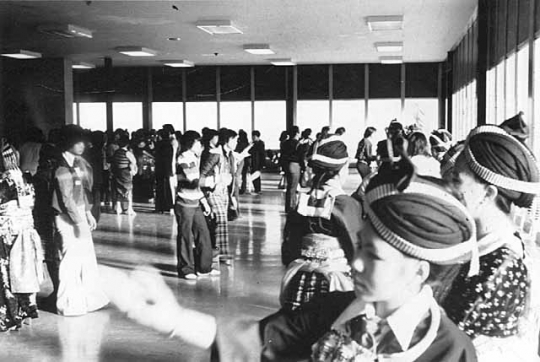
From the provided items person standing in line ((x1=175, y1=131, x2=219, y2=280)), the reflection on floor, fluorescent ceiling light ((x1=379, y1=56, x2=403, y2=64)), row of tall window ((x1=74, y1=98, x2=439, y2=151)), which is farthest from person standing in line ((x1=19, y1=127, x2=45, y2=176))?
row of tall window ((x1=74, y1=98, x2=439, y2=151))

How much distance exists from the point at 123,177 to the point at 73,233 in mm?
5796

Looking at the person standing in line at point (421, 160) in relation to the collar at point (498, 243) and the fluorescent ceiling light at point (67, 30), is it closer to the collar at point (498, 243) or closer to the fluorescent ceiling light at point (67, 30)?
the collar at point (498, 243)

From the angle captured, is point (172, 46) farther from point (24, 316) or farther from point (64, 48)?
point (24, 316)

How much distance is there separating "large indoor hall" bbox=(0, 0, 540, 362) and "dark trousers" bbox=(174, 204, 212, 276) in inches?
0.7

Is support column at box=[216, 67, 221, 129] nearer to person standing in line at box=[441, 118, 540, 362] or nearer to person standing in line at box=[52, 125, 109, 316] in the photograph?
person standing in line at box=[52, 125, 109, 316]

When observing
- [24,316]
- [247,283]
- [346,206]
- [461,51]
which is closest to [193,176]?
[247,283]

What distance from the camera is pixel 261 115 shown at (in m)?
20.3

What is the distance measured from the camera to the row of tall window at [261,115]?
19.5 m

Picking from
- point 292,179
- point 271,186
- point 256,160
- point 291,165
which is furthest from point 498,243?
point 271,186

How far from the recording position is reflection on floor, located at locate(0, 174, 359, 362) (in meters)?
4.63

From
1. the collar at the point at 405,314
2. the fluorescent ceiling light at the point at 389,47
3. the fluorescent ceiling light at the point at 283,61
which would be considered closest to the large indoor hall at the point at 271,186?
the collar at the point at 405,314

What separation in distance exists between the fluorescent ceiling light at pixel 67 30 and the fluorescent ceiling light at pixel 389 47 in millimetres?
5656

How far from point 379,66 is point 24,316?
15.4 m

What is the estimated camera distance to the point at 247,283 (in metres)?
6.53
